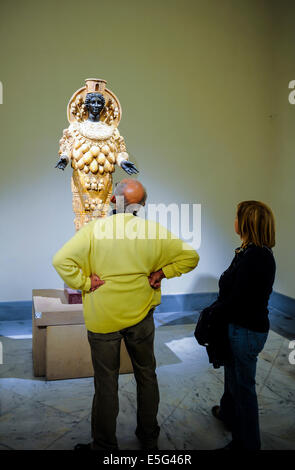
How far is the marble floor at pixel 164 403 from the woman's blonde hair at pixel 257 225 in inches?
44.1

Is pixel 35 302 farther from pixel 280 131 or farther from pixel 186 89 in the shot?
pixel 280 131

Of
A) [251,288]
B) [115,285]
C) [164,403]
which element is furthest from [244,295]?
[164,403]

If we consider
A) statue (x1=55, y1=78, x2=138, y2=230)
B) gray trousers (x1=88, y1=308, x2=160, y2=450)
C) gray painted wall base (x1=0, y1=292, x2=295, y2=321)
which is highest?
statue (x1=55, y1=78, x2=138, y2=230)

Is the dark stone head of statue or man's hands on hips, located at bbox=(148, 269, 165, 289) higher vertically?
the dark stone head of statue

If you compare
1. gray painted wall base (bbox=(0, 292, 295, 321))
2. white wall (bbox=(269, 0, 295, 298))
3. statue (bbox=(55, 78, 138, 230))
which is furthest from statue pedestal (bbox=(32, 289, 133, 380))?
white wall (bbox=(269, 0, 295, 298))

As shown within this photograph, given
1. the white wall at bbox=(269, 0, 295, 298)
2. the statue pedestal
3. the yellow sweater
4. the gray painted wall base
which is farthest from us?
the white wall at bbox=(269, 0, 295, 298)

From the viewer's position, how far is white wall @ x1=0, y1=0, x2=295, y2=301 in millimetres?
3885

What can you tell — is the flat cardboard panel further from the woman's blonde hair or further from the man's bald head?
the woman's blonde hair

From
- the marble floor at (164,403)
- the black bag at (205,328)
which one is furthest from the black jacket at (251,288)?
the marble floor at (164,403)

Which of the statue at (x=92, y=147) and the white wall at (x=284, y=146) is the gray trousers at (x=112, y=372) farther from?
the white wall at (x=284, y=146)

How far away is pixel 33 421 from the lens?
2.28 metres

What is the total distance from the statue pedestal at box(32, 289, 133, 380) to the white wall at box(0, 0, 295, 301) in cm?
125

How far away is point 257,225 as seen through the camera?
6.11 feet
